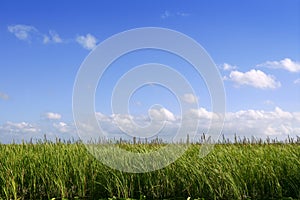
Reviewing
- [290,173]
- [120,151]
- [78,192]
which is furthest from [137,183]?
[290,173]

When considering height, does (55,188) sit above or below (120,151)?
below

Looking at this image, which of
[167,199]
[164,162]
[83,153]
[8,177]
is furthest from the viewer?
[83,153]

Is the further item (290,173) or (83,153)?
(83,153)

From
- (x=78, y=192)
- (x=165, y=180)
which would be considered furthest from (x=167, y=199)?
(x=78, y=192)

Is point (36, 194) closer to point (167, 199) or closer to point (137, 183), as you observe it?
point (137, 183)

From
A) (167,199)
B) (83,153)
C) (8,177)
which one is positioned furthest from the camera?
(83,153)

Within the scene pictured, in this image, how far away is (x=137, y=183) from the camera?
694 cm

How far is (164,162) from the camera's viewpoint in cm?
726

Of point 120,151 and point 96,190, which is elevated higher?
point 120,151

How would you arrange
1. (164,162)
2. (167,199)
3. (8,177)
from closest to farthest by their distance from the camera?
1. (167,199)
2. (8,177)
3. (164,162)

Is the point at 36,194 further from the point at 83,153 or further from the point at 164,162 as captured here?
the point at 164,162

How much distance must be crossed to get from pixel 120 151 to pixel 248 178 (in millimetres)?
2780

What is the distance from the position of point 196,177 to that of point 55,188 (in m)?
2.37

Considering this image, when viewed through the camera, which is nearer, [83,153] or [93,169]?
[93,169]
